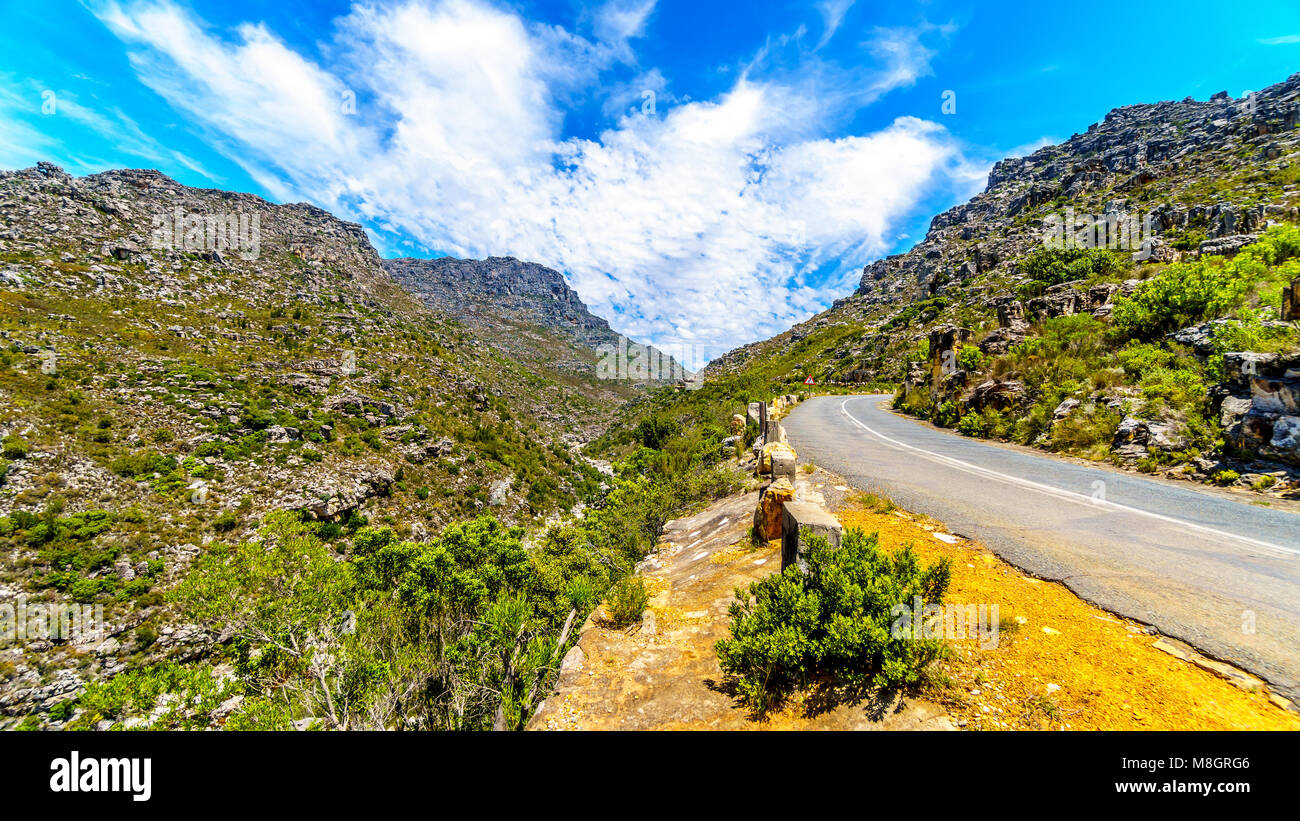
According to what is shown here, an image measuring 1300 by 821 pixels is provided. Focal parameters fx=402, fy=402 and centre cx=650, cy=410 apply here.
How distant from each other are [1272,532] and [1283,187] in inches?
2117

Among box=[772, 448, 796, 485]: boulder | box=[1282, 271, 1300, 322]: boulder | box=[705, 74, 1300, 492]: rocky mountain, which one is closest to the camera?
box=[772, 448, 796, 485]: boulder

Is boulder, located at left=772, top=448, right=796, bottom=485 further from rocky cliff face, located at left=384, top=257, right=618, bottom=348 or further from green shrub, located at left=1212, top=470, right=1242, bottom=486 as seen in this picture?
rocky cliff face, located at left=384, top=257, right=618, bottom=348

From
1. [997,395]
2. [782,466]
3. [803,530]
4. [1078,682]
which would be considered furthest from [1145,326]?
[1078,682]

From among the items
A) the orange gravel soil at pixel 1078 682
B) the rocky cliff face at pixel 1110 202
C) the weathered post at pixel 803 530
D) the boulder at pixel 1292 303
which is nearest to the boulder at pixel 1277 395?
the boulder at pixel 1292 303

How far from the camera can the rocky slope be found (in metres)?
19.5

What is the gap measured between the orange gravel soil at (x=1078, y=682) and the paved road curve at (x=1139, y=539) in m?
0.35

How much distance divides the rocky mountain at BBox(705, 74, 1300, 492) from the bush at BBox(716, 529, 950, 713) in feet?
28.0

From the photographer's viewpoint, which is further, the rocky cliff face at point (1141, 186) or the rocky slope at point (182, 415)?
the rocky cliff face at point (1141, 186)

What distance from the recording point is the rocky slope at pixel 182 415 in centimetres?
1955

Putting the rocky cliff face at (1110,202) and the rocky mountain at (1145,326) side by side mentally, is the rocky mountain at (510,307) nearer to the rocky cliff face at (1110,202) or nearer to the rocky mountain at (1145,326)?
the rocky cliff face at (1110,202)

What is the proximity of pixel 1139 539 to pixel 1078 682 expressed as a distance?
389cm

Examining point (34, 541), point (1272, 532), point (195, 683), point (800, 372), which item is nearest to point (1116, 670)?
point (1272, 532)

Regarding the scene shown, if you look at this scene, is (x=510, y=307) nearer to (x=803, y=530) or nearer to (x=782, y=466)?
(x=782, y=466)

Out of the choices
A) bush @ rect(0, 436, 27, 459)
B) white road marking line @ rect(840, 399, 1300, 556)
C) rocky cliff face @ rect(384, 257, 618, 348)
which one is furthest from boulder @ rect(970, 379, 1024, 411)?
rocky cliff face @ rect(384, 257, 618, 348)
